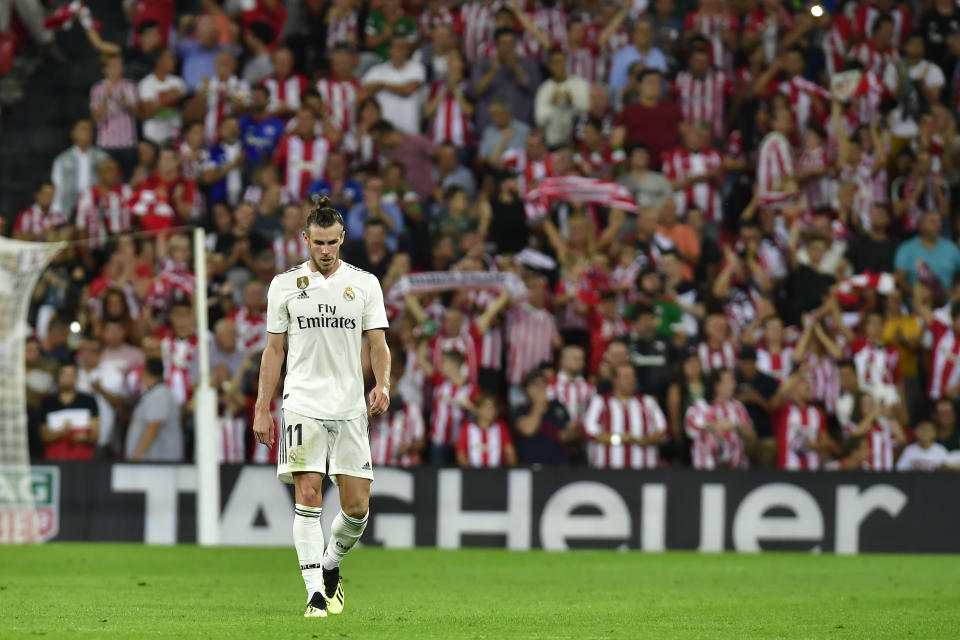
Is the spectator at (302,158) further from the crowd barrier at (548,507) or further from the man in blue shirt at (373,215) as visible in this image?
the crowd barrier at (548,507)

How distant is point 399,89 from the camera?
21.2m

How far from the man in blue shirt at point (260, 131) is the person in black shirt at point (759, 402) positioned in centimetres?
678

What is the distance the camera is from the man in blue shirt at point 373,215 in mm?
19359

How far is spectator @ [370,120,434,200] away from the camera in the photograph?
20.5m

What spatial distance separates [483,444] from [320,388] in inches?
335

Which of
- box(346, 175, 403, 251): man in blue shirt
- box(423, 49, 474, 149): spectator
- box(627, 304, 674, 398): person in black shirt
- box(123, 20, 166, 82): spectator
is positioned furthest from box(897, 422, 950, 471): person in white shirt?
box(123, 20, 166, 82): spectator

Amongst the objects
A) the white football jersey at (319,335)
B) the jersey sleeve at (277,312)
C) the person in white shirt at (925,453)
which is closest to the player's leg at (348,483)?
the white football jersey at (319,335)

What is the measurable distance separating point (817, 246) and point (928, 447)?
9.92ft

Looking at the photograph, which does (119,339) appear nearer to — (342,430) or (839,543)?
(839,543)

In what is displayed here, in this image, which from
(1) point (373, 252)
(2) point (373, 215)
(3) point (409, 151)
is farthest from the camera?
A: (3) point (409, 151)

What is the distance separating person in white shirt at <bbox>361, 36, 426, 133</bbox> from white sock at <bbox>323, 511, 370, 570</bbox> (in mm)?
12490

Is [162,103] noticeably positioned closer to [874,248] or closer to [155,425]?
[155,425]

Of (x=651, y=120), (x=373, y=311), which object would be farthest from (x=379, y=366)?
(x=651, y=120)

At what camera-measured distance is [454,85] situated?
21078mm
